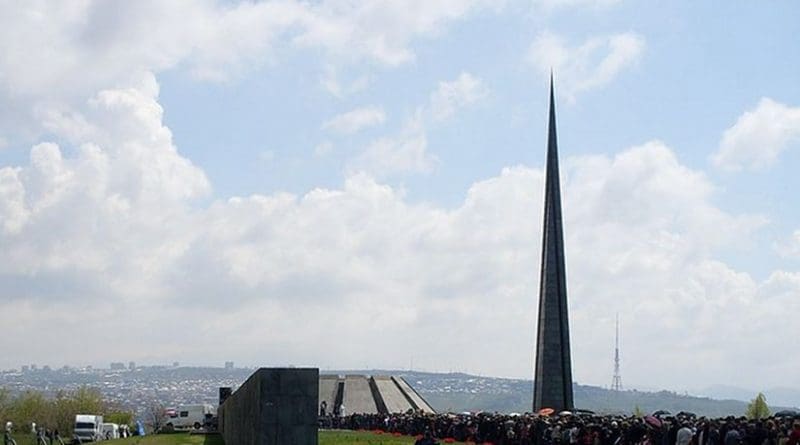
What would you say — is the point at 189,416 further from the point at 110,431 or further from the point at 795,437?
the point at 795,437

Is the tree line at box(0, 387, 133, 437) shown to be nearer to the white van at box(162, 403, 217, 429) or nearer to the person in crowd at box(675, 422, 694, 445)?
the white van at box(162, 403, 217, 429)

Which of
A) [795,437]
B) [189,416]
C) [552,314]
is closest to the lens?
[795,437]

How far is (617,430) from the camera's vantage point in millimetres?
26266

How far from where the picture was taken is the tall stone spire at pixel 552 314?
4959cm

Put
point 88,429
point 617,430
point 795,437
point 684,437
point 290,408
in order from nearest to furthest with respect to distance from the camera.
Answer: point 290,408, point 795,437, point 684,437, point 617,430, point 88,429

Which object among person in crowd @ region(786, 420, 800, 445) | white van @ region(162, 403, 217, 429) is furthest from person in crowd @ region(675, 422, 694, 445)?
white van @ region(162, 403, 217, 429)

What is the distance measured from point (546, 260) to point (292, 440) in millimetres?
36983

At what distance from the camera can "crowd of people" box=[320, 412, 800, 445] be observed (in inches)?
878

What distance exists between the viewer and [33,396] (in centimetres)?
9794

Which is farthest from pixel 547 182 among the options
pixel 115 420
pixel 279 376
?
pixel 115 420

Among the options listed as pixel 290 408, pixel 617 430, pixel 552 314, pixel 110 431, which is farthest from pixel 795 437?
pixel 110 431

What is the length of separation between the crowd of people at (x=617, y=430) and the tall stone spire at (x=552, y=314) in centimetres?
885

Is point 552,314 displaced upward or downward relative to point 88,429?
upward

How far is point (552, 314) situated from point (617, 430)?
2393 cm
